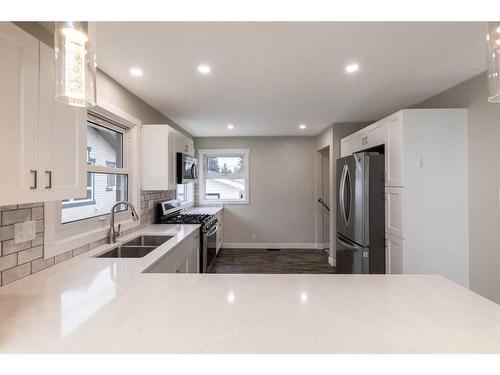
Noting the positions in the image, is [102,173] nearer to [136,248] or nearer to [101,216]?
[101,216]

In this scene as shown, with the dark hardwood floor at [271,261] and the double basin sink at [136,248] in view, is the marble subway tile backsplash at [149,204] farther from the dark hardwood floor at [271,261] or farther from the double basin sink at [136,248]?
the dark hardwood floor at [271,261]

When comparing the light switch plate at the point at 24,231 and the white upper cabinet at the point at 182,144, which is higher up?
the white upper cabinet at the point at 182,144

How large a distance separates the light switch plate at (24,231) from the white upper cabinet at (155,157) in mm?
1609

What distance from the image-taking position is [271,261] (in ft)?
15.6

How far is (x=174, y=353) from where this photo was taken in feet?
2.38

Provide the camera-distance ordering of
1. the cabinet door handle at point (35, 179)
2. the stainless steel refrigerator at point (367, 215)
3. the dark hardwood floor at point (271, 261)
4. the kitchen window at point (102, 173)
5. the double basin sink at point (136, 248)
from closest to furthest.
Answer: the cabinet door handle at point (35, 179) → the kitchen window at point (102, 173) → the double basin sink at point (136, 248) → the stainless steel refrigerator at point (367, 215) → the dark hardwood floor at point (271, 261)

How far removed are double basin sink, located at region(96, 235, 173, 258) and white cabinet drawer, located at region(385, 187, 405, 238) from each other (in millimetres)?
2282

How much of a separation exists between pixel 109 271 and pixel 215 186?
4318 millimetres

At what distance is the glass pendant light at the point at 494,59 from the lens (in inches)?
33.9

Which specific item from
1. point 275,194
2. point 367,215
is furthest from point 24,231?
point 275,194

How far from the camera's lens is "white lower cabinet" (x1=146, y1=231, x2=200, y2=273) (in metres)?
1.93

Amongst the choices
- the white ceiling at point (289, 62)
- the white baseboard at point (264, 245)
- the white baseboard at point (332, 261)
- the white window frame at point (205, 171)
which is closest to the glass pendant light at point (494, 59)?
the white ceiling at point (289, 62)

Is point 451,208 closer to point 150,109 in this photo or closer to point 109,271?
point 109,271
